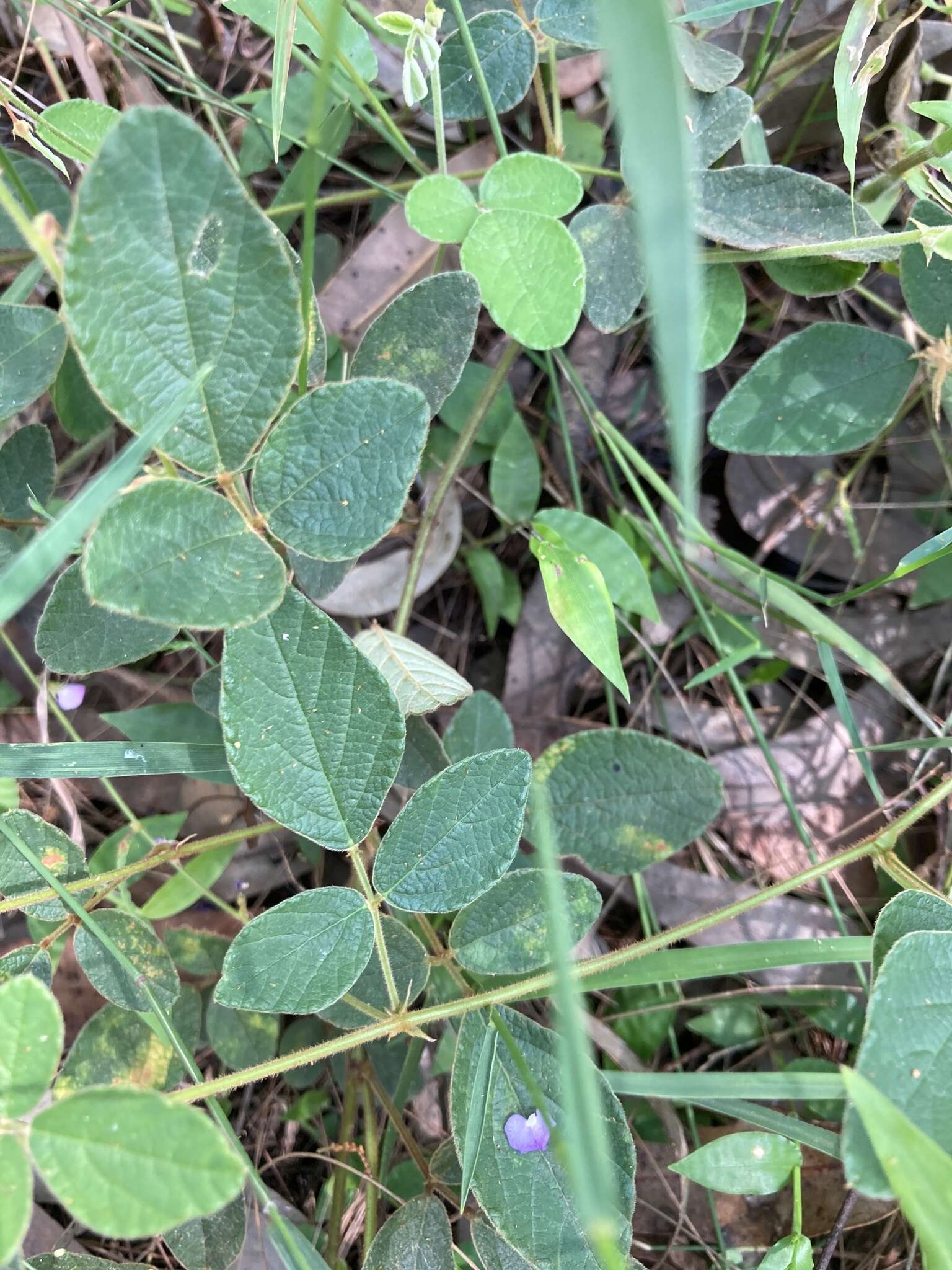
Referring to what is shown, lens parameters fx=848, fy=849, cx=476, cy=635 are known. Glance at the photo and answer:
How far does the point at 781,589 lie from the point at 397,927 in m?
0.69

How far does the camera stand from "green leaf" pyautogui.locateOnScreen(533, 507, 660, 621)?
1.11 meters

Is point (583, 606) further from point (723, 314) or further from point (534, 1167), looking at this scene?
point (534, 1167)

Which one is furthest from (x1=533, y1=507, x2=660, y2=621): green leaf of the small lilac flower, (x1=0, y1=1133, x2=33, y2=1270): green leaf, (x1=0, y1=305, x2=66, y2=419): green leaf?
(x1=0, y1=1133, x2=33, y2=1270): green leaf

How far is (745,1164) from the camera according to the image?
2.71ft

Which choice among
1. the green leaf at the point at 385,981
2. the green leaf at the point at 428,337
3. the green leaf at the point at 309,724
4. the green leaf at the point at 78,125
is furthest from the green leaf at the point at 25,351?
the green leaf at the point at 385,981

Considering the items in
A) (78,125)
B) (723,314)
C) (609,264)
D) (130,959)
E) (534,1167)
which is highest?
(78,125)

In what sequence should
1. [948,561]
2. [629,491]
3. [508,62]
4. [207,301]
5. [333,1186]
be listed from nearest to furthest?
[207,301] < [508,62] < [333,1186] < [948,561] < [629,491]

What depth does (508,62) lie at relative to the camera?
993 mm

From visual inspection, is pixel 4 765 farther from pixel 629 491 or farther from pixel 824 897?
pixel 824 897

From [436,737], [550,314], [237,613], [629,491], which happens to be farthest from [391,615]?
[237,613]

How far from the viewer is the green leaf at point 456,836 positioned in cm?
77

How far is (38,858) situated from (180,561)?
1.53 feet

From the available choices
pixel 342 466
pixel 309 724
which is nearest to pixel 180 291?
pixel 342 466

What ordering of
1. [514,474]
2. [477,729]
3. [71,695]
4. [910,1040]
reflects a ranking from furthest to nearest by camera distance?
[514,474] < [71,695] < [477,729] < [910,1040]
